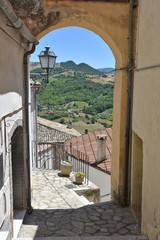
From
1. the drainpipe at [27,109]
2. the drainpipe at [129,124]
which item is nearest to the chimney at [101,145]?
the drainpipe at [129,124]

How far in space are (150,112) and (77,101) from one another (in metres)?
38.5

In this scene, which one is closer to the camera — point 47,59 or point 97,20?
point 97,20

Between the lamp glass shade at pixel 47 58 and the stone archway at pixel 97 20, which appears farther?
the lamp glass shade at pixel 47 58

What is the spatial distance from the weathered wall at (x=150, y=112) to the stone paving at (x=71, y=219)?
2.53 feet

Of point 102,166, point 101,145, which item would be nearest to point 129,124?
point 101,145

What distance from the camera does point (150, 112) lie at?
443 cm

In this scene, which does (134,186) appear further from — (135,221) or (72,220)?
(72,220)

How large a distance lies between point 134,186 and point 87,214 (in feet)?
4.49

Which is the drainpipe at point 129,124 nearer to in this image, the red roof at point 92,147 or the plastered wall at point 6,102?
the plastered wall at point 6,102

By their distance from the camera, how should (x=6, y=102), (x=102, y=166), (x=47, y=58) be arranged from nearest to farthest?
1. (x=6, y=102)
2. (x=47, y=58)
3. (x=102, y=166)

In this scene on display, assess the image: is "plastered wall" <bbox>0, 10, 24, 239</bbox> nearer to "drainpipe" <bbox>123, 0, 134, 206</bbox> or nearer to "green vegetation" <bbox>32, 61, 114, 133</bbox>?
"drainpipe" <bbox>123, 0, 134, 206</bbox>

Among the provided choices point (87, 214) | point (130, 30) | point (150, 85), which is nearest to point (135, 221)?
point (87, 214)

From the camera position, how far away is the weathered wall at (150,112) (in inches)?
159

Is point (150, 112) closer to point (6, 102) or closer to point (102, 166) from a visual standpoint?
point (6, 102)
